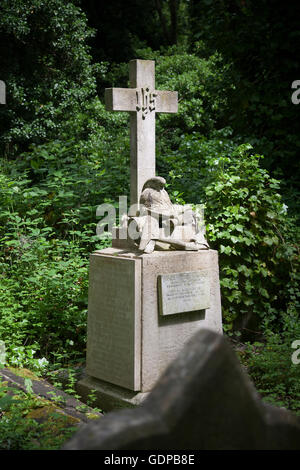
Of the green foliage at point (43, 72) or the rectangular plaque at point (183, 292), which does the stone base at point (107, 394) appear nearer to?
the rectangular plaque at point (183, 292)

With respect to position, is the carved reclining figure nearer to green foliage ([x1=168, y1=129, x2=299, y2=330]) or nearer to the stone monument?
the stone monument

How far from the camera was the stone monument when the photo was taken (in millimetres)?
4609

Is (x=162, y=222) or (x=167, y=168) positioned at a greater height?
(x=167, y=168)

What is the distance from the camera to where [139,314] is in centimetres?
458

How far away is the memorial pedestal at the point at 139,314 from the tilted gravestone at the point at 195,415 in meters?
2.82

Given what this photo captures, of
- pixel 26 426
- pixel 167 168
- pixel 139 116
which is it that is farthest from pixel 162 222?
pixel 167 168

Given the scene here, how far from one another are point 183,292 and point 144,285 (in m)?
0.42

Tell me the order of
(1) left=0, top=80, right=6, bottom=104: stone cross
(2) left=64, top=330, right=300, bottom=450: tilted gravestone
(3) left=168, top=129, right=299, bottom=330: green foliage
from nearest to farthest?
(2) left=64, top=330, right=300, bottom=450: tilted gravestone
(3) left=168, top=129, right=299, bottom=330: green foliage
(1) left=0, top=80, right=6, bottom=104: stone cross

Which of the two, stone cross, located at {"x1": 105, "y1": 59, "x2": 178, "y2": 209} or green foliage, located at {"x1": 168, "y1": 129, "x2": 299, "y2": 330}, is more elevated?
stone cross, located at {"x1": 105, "y1": 59, "x2": 178, "y2": 209}

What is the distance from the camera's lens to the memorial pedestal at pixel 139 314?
4594mm

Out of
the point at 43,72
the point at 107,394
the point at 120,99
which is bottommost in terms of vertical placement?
the point at 107,394

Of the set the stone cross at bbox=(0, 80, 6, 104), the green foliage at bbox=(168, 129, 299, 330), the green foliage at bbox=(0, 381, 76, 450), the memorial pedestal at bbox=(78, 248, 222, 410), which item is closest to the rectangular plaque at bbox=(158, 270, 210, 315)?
the memorial pedestal at bbox=(78, 248, 222, 410)

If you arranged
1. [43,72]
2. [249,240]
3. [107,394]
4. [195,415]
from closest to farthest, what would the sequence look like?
1. [195,415]
2. [107,394]
3. [249,240]
4. [43,72]

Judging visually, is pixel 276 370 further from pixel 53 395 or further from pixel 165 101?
pixel 165 101
